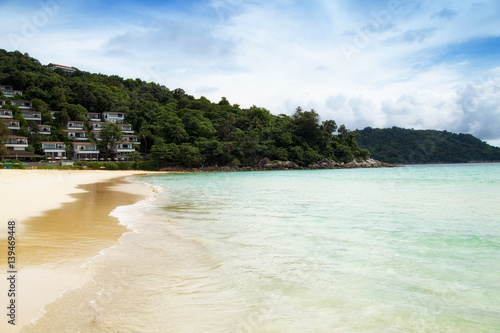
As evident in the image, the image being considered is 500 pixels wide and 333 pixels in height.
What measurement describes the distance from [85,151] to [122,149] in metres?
7.90

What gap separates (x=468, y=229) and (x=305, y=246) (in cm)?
508

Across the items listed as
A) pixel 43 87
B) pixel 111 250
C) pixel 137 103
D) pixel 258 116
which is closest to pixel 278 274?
pixel 111 250

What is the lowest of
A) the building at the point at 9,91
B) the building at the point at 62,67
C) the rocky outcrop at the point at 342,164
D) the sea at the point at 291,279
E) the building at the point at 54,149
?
the sea at the point at 291,279

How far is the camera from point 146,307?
11.9 feet

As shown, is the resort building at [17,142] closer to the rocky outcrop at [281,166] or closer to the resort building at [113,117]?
the resort building at [113,117]

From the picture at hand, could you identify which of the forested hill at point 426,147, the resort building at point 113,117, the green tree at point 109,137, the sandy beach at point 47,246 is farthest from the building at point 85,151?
the forested hill at point 426,147

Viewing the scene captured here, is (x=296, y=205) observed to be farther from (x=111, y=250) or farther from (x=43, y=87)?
(x=43, y=87)

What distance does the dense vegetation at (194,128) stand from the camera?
7025 cm

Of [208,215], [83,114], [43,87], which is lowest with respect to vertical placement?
[208,215]

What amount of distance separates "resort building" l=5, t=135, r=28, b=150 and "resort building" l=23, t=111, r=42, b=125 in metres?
13.0

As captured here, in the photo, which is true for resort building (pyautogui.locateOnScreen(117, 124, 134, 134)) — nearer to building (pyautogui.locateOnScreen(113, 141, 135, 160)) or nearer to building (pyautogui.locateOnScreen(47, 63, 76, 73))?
building (pyautogui.locateOnScreen(113, 141, 135, 160))

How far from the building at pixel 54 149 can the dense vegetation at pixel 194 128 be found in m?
2.21

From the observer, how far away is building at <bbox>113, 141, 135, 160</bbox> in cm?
7254

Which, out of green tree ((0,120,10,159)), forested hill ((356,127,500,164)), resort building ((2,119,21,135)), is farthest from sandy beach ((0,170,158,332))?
forested hill ((356,127,500,164))
